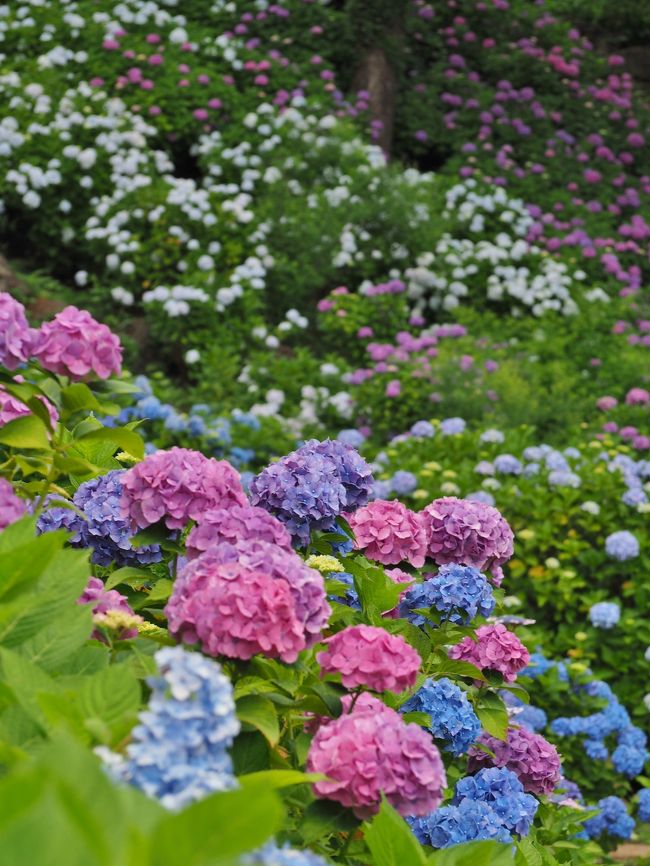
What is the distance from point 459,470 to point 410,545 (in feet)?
9.97

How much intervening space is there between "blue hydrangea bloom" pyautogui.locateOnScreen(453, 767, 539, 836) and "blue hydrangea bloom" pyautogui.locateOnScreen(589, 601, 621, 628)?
2.38 meters

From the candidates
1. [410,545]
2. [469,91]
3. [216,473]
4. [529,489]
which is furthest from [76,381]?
[469,91]

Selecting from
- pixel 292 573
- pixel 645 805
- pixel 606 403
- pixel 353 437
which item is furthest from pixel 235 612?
pixel 606 403

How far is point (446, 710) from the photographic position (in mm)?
1854

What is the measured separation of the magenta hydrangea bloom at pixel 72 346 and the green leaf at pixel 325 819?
61 centimetres

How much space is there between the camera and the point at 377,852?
1.25 m

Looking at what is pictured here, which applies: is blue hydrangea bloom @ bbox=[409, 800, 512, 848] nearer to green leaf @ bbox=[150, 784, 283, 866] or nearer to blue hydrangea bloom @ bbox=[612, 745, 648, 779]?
green leaf @ bbox=[150, 784, 283, 866]

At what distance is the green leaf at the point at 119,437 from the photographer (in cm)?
152

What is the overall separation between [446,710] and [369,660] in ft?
1.33

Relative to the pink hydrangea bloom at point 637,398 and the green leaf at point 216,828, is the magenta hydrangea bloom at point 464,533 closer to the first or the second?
the green leaf at point 216,828

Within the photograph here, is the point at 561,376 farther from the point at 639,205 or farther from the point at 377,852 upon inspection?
the point at 377,852

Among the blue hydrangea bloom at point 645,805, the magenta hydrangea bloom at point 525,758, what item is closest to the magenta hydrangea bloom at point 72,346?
the magenta hydrangea bloom at point 525,758

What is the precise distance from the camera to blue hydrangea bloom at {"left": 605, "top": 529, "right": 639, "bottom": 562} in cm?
446

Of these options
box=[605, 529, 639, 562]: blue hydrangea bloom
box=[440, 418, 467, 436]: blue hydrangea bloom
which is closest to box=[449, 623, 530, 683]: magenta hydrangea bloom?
box=[605, 529, 639, 562]: blue hydrangea bloom
